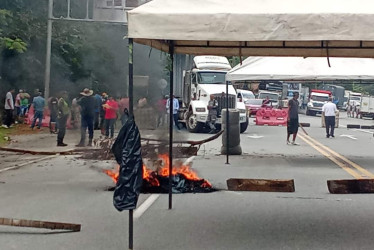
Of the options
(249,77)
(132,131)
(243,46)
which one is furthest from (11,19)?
(132,131)

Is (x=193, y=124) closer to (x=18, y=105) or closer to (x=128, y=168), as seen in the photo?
(x=18, y=105)

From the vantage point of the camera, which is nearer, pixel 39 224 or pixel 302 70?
pixel 39 224

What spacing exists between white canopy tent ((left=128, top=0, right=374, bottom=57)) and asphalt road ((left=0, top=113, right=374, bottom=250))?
2202 millimetres

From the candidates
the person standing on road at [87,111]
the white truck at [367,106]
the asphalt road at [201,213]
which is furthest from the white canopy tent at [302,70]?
the white truck at [367,106]

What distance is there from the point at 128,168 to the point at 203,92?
2364 cm

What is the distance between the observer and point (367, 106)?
5331cm

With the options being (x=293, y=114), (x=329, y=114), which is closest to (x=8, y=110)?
(x=293, y=114)

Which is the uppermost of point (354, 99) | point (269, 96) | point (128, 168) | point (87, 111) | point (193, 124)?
point (354, 99)

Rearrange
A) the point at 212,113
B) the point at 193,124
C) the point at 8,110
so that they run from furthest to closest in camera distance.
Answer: the point at 193,124
the point at 212,113
the point at 8,110

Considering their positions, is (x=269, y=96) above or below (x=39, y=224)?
above

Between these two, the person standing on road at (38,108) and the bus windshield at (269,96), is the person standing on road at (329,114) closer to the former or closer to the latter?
the person standing on road at (38,108)

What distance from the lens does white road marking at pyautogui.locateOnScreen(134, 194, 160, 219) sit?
8.55 m

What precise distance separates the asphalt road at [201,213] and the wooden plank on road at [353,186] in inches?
15.6

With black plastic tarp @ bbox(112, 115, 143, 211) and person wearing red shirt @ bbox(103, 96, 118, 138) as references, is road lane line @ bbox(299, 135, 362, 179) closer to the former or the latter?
person wearing red shirt @ bbox(103, 96, 118, 138)
